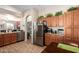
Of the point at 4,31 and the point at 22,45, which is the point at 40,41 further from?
the point at 4,31

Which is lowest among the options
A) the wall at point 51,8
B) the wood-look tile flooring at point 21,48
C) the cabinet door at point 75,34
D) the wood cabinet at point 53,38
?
the wood-look tile flooring at point 21,48

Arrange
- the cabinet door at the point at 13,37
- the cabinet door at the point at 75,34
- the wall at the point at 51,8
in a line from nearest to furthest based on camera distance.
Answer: the wall at the point at 51,8 < the cabinet door at the point at 75,34 < the cabinet door at the point at 13,37

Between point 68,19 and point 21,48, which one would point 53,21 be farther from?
point 21,48

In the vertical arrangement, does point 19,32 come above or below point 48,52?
above

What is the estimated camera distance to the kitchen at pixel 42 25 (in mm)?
1942

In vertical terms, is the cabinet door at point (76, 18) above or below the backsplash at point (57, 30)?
above

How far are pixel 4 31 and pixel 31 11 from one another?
767 millimetres

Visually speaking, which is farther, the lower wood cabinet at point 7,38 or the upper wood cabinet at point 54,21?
the upper wood cabinet at point 54,21

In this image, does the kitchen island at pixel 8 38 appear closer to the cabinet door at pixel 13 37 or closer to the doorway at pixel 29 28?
the cabinet door at pixel 13 37

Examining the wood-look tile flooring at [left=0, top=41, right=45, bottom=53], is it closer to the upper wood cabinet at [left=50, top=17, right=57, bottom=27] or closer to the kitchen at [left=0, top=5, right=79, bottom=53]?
the kitchen at [left=0, top=5, right=79, bottom=53]

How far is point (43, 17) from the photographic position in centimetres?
203

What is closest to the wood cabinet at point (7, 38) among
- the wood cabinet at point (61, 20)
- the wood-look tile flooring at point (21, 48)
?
the wood-look tile flooring at point (21, 48)

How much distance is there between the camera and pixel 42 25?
6.98 ft
